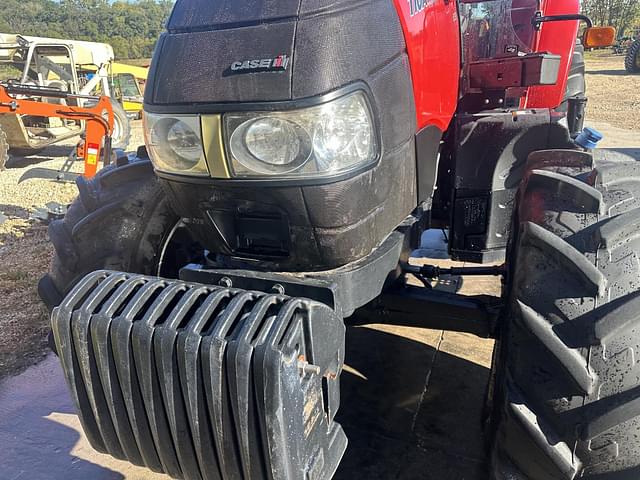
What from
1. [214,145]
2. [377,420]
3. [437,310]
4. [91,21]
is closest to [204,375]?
[214,145]

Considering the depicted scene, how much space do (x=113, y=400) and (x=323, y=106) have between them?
99 cm

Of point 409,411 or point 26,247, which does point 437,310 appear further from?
point 26,247

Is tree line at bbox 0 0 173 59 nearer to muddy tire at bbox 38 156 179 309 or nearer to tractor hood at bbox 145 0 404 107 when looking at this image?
muddy tire at bbox 38 156 179 309

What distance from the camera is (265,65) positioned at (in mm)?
1457

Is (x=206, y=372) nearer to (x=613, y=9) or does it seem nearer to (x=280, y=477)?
(x=280, y=477)

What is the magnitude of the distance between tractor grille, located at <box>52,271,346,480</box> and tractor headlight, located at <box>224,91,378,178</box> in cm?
35

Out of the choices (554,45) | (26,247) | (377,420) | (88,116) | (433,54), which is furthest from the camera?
(88,116)

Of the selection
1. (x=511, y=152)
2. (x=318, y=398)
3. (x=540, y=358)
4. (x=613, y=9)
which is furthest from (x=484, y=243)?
(x=613, y=9)

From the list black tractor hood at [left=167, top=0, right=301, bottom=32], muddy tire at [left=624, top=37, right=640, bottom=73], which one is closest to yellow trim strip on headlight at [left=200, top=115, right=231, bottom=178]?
black tractor hood at [left=167, top=0, right=301, bottom=32]

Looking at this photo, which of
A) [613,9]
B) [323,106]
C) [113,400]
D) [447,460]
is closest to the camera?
A: [323,106]

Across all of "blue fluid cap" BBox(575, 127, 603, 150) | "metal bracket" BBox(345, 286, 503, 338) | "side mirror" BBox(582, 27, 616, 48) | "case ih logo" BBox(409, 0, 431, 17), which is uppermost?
"case ih logo" BBox(409, 0, 431, 17)

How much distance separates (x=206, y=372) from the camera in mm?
1399

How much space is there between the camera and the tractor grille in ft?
4.50

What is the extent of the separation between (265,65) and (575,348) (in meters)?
1.09
